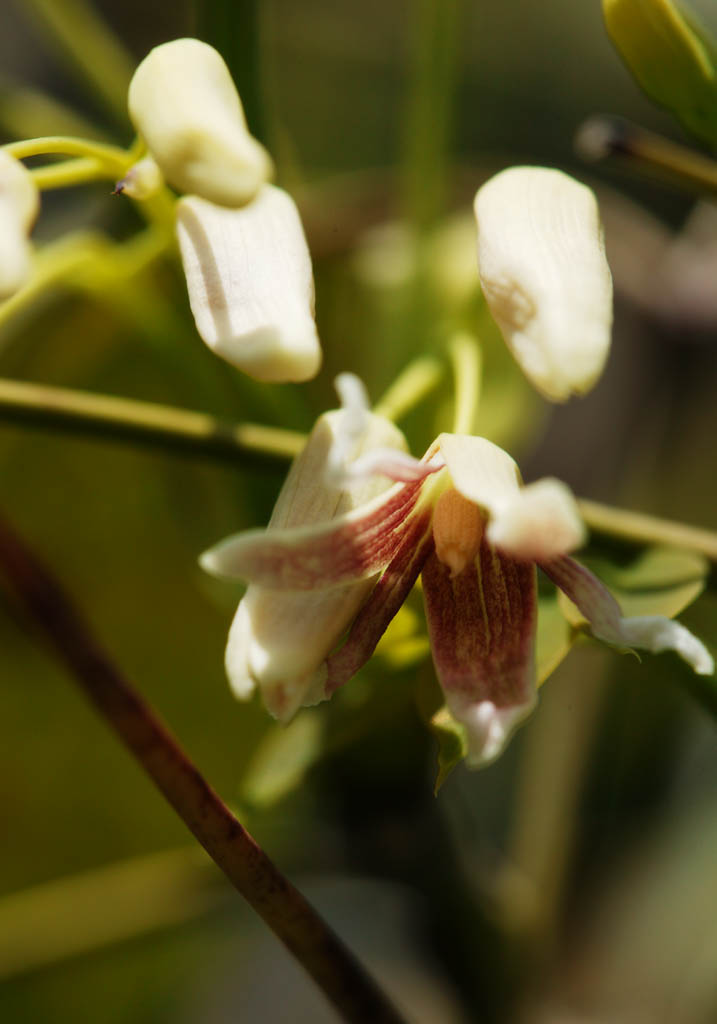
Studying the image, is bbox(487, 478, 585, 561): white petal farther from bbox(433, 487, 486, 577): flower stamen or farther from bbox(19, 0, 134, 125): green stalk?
bbox(19, 0, 134, 125): green stalk

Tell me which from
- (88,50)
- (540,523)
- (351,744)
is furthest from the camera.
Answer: (88,50)

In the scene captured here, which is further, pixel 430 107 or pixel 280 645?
pixel 430 107

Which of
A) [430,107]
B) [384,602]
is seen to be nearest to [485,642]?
[384,602]

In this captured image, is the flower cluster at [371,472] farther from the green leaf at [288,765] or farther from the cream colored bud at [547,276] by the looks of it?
the green leaf at [288,765]

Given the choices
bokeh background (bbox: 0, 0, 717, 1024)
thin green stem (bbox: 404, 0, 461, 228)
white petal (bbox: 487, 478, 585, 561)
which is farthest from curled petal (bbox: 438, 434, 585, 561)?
thin green stem (bbox: 404, 0, 461, 228)

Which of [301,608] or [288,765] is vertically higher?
[301,608]

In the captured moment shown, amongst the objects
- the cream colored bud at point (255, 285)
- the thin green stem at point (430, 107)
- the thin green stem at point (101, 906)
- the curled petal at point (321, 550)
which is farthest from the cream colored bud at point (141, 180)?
the thin green stem at point (101, 906)

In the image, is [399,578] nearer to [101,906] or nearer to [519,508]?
[519,508]
